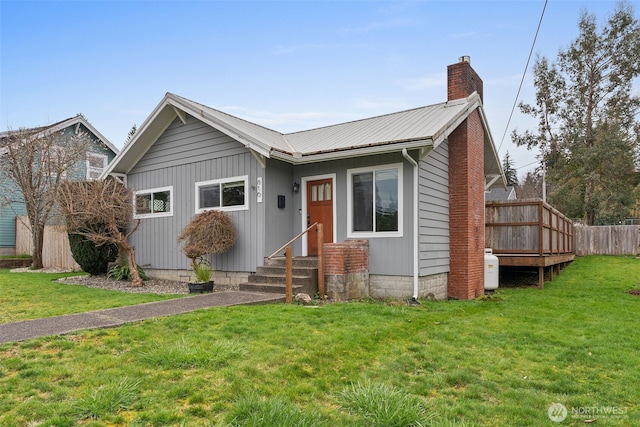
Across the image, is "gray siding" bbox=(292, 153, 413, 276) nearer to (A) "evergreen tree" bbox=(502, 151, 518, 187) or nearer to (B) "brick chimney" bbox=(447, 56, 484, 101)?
(B) "brick chimney" bbox=(447, 56, 484, 101)

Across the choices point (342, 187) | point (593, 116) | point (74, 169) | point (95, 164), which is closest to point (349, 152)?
point (342, 187)

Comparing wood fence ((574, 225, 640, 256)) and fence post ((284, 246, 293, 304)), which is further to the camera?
wood fence ((574, 225, 640, 256))

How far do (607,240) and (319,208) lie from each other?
735 inches

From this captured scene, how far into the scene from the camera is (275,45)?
14.2 metres

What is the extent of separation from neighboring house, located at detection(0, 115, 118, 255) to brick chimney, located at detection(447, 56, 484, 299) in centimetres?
1522

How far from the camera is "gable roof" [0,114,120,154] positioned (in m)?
16.6

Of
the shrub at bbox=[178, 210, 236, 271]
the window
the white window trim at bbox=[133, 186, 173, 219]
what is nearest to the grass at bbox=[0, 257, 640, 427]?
the shrub at bbox=[178, 210, 236, 271]

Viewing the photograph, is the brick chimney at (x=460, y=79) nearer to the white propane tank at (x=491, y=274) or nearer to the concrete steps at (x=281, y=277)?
the white propane tank at (x=491, y=274)

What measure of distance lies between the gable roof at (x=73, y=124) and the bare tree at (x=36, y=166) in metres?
0.25

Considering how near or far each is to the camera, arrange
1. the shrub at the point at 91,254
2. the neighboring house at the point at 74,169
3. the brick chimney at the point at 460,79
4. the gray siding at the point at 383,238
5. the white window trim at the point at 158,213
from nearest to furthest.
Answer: the gray siding at the point at 383,238, the brick chimney at the point at 460,79, the white window trim at the point at 158,213, the shrub at the point at 91,254, the neighboring house at the point at 74,169

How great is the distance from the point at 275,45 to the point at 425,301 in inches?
398

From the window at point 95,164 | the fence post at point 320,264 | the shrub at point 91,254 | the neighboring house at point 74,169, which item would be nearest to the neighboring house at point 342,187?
the shrub at point 91,254

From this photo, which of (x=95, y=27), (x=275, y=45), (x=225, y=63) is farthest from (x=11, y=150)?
(x=275, y=45)

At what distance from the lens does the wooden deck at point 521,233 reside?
38.8 feet
